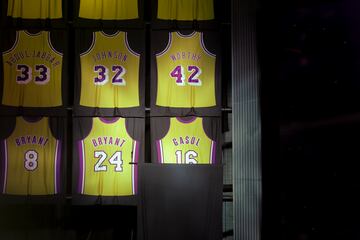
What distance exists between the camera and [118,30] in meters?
9.08

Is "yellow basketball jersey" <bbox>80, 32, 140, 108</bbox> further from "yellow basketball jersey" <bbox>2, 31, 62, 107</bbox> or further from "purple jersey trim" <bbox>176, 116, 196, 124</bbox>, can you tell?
"purple jersey trim" <bbox>176, 116, 196, 124</bbox>

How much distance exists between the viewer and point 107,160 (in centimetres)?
873

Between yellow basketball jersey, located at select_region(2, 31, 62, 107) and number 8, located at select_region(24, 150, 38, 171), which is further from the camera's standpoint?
yellow basketball jersey, located at select_region(2, 31, 62, 107)

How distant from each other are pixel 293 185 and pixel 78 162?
13.0 ft

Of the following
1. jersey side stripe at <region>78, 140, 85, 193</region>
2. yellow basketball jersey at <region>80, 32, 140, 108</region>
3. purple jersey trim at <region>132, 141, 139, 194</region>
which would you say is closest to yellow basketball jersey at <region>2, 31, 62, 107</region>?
yellow basketball jersey at <region>80, 32, 140, 108</region>

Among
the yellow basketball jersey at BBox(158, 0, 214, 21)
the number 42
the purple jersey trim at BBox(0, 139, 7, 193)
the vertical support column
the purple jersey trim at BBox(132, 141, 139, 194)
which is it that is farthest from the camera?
the yellow basketball jersey at BBox(158, 0, 214, 21)

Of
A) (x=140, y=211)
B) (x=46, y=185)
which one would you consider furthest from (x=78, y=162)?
(x=140, y=211)

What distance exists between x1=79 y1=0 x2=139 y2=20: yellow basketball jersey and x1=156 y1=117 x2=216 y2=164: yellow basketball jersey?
96.8 inches

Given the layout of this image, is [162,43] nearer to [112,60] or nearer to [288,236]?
[112,60]

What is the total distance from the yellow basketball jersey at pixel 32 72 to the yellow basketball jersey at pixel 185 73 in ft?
6.66

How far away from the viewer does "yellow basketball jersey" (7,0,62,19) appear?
905 cm

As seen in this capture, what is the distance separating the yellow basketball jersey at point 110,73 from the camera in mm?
8922

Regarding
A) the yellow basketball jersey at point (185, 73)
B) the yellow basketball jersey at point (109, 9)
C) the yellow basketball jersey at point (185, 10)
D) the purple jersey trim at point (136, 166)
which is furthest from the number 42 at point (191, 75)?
the purple jersey trim at point (136, 166)

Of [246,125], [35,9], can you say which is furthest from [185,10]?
[35,9]
